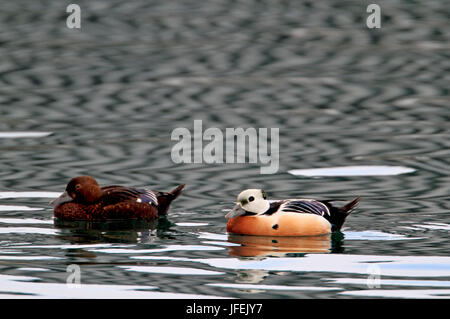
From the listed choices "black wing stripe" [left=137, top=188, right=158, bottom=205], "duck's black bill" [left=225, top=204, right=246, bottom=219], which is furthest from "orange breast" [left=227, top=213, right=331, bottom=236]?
"black wing stripe" [left=137, top=188, right=158, bottom=205]

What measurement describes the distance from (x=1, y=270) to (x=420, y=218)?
4.26 m

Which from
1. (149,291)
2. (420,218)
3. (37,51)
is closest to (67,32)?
(37,51)

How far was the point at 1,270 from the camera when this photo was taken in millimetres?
9812

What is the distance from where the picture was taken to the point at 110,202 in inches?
498

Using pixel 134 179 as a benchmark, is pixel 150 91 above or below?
above

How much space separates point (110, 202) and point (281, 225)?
2.17 meters

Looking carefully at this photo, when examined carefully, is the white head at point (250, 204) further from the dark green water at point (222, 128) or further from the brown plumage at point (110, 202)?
the brown plumage at point (110, 202)

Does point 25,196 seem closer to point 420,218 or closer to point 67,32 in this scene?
point 420,218

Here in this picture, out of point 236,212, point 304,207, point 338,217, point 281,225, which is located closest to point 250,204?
point 236,212

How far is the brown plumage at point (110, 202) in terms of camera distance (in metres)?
12.5

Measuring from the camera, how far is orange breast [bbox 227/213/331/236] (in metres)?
11.3

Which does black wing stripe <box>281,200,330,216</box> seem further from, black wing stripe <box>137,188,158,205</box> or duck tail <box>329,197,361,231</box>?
black wing stripe <box>137,188,158,205</box>

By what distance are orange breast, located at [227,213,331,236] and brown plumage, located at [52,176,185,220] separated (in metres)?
1.32
